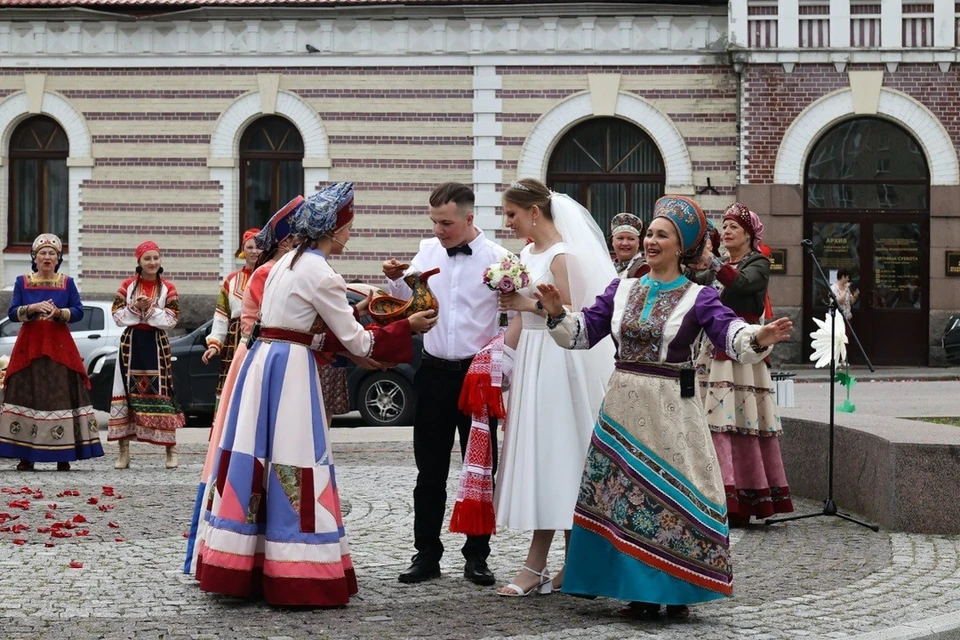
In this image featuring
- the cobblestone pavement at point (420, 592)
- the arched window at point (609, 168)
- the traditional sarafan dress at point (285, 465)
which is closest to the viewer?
the cobblestone pavement at point (420, 592)

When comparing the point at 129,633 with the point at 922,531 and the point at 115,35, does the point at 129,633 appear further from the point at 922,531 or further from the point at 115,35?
the point at 115,35

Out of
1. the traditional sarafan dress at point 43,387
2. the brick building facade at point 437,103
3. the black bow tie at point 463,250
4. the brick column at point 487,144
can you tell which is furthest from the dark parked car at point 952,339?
the black bow tie at point 463,250

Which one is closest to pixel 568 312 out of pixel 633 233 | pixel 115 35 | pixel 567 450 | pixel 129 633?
pixel 567 450

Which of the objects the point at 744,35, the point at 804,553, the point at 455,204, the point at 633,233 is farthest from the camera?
the point at 744,35

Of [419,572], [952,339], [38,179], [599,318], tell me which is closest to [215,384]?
[38,179]

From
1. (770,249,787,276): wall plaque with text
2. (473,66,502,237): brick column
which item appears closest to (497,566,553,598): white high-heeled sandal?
(473,66,502,237): brick column

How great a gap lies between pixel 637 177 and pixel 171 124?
24.2 ft

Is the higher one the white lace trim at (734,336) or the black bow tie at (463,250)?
the black bow tie at (463,250)

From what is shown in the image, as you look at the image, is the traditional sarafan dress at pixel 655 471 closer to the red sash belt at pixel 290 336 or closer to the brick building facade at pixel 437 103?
the red sash belt at pixel 290 336

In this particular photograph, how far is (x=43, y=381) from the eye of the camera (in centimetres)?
1271

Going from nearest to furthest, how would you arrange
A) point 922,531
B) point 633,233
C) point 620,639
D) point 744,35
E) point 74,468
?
→ point 620,639 → point 922,531 → point 633,233 → point 74,468 → point 744,35

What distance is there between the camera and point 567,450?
737 cm

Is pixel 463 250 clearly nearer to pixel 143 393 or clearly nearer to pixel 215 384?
pixel 143 393

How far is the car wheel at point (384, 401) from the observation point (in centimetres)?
1695
